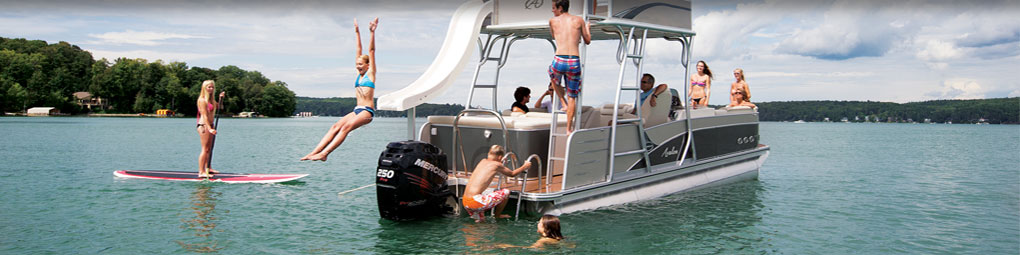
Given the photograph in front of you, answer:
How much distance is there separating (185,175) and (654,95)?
30.5ft

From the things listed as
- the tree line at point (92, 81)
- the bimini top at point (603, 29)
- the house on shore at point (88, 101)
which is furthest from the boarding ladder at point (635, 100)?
the house on shore at point (88, 101)

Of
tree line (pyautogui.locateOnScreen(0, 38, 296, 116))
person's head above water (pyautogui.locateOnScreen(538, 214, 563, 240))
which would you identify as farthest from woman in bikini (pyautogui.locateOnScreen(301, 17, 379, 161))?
tree line (pyautogui.locateOnScreen(0, 38, 296, 116))

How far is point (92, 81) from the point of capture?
93.7m

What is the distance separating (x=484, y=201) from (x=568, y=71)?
5.64ft

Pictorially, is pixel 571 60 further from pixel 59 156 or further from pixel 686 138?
pixel 59 156

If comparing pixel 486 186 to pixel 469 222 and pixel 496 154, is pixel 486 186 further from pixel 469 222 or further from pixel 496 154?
pixel 469 222

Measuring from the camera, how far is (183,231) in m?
8.29

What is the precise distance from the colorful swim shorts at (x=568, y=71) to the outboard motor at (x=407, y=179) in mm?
1635

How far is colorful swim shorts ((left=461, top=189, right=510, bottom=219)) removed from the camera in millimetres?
7859

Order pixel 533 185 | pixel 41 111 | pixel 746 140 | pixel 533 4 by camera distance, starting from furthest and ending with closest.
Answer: pixel 41 111 → pixel 746 140 → pixel 533 4 → pixel 533 185

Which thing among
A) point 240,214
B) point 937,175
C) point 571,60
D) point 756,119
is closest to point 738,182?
point 756,119

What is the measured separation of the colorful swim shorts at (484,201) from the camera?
786cm

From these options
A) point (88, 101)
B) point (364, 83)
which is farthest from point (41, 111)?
point (364, 83)

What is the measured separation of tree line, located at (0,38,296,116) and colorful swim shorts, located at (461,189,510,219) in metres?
88.2
